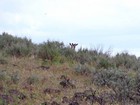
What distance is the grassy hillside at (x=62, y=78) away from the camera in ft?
28.2

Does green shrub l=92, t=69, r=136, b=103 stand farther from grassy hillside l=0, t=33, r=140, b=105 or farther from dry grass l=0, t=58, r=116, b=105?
dry grass l=0, t=58, r=116, b=105

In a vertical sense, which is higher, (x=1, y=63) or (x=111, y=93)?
(x=1, y=63)

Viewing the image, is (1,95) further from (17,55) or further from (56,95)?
(17,55)

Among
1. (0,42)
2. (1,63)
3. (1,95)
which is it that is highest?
(0,42)

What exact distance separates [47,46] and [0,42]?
6.97 feet

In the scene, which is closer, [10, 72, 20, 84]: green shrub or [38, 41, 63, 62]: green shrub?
[10, 72, 20, 84]: green shrub

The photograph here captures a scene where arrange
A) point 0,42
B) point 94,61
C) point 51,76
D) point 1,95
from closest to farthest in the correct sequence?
1. point 1,95
2. point 51,76
3. point 94,61
4. point 0,42

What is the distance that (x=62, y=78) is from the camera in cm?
1083

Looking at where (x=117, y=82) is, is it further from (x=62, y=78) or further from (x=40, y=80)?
(x=40, y=80)

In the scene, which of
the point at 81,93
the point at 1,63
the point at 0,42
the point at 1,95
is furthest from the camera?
the point at 0,42

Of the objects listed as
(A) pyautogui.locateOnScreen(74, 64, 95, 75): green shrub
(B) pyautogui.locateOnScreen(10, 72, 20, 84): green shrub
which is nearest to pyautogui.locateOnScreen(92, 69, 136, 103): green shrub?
(A) pyautogui.locateOnScreen(74, 64, 95, 75): green shrub

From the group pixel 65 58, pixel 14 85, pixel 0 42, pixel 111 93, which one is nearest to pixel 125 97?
pixel 111 93

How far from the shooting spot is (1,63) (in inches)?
480

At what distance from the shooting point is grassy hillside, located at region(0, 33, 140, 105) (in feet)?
28.2
